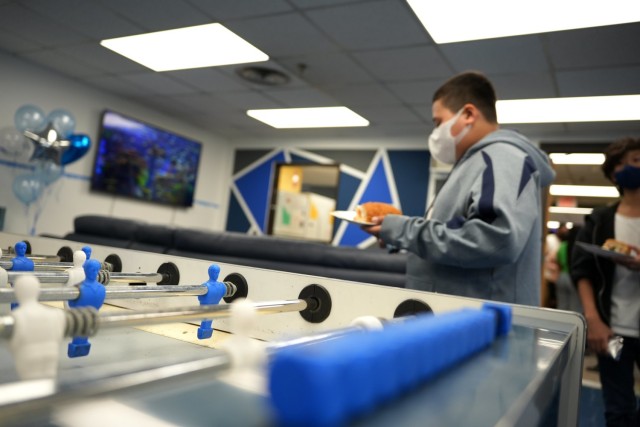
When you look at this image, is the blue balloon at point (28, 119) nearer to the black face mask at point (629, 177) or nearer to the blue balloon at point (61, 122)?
the blue balloon at point (61, 122)

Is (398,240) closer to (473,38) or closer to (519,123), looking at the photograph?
(473,38)

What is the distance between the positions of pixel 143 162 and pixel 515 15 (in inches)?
192

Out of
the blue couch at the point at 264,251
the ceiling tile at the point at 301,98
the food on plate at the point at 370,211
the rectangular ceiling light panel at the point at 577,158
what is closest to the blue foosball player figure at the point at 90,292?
the food on plate at the point at 370,211

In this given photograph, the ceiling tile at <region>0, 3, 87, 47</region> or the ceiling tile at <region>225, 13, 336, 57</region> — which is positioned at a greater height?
the ceiling tile at <region>0, 3, 87, 47</region>

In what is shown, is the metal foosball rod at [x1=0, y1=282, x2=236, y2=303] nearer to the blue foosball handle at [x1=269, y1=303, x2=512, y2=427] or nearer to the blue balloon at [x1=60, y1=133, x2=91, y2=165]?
the blue foosball handle at [x1=269, y1=303, x2=512, y2=427]

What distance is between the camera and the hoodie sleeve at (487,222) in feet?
3.99

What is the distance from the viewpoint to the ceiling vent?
4.35 m

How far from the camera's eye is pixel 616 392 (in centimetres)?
177

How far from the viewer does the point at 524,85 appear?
12.9 feet

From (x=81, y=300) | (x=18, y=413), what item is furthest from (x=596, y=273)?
(x=18, y=413)

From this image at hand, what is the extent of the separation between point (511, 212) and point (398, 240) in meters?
0.32

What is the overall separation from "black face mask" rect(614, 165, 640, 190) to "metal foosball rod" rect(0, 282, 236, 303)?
169 centimetres

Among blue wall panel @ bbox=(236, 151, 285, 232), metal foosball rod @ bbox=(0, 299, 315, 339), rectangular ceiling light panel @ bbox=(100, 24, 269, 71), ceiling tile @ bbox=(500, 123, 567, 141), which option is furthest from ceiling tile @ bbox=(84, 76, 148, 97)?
metal foosball rod @ bbox=(0, 299, 315, 339)

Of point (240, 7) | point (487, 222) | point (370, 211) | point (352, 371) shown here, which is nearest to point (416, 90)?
point (240, 7)
